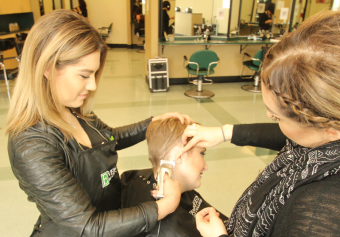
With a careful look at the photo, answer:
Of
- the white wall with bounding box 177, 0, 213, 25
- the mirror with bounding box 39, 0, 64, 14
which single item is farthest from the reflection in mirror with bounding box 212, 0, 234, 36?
the mirror with bounding box 39, 0, 64, 14

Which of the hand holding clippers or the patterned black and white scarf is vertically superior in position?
the patterned black and white scarf

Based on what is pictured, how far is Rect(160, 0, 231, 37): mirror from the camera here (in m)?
5.66

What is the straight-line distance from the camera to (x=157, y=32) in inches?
205

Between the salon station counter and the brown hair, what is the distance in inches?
170

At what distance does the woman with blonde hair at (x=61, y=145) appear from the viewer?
833mm

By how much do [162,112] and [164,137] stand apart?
2930 millimetres

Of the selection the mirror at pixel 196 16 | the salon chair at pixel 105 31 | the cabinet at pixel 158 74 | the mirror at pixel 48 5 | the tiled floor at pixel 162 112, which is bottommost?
the tiled floor at pixel 162 112

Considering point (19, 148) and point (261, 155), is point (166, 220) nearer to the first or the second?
point (19, 148)

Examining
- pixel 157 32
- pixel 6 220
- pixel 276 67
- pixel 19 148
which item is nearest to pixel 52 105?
pixel 19 148

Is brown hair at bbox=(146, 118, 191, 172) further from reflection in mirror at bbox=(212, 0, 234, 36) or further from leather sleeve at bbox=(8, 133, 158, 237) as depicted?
reflection in mirror at bbox=(212, 0, 234, 36)

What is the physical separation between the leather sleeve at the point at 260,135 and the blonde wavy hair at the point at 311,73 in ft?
1.81

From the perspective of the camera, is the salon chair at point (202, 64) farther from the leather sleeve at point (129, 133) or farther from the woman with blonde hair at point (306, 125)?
the woman with blonde hair at point (306, 125)

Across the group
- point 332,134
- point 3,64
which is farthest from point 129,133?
point 3,64

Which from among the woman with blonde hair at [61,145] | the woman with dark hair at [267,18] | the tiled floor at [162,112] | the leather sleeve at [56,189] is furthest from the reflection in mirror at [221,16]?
the leather sleeve at [56,189]
